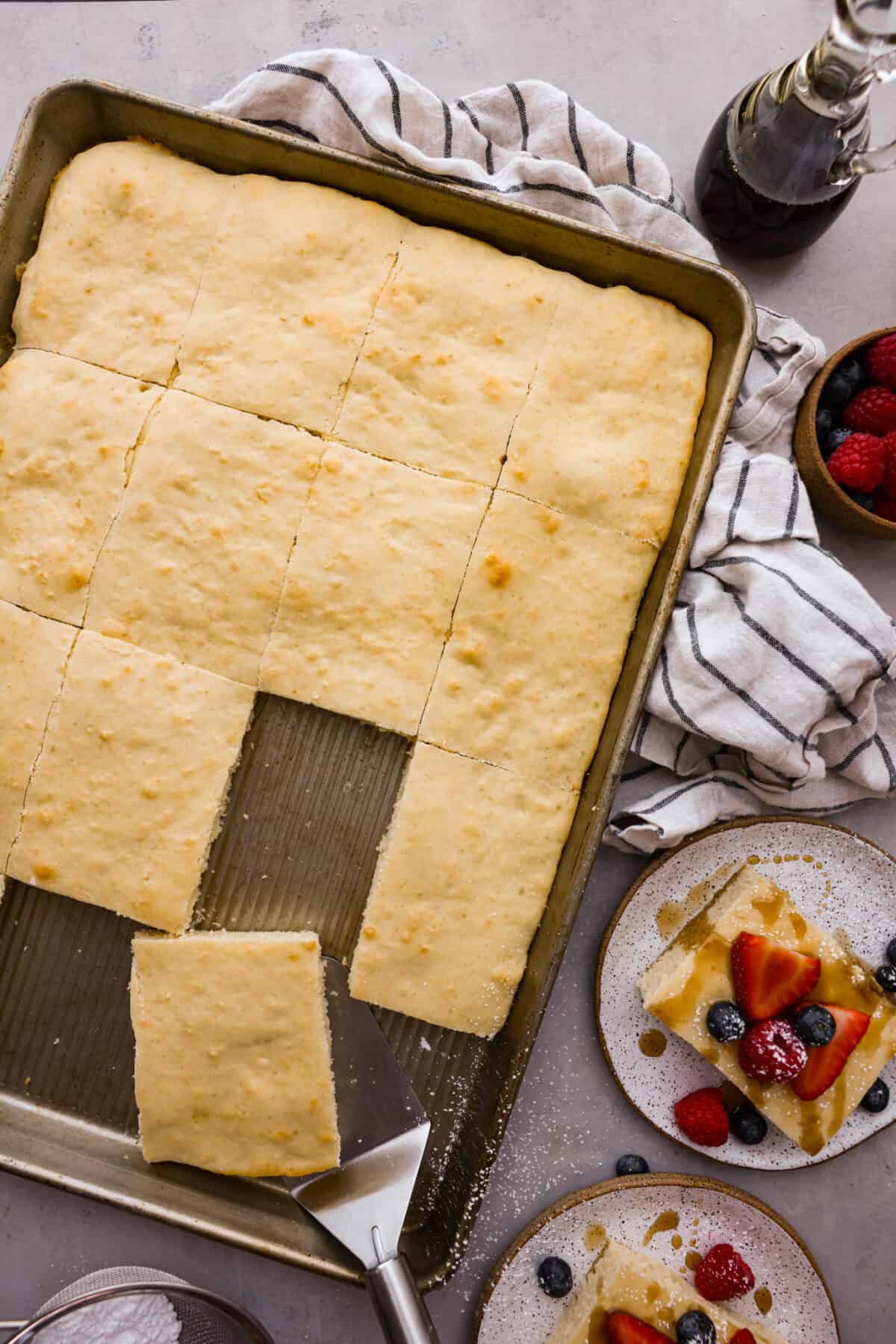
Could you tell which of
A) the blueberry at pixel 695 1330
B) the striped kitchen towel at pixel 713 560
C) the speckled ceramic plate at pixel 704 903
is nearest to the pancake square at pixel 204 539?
the striped kitchen towel at pixel 713 560

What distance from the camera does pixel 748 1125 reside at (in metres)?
2.98

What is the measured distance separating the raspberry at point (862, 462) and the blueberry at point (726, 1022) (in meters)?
1.57

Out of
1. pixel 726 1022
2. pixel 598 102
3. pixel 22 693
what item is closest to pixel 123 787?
pixel 22 693

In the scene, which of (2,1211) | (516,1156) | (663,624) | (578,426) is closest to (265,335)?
(578,426)

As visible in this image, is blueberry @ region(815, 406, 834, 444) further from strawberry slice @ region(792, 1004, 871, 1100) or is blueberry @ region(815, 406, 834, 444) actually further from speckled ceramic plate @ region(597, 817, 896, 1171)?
strawberry slice @ region(792, 1004, 871, 1100)

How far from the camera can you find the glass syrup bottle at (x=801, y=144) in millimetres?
2410

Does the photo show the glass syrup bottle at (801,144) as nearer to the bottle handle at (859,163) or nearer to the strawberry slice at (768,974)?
the bottle handle at (859,163)

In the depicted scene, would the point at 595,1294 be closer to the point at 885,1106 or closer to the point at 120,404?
the point at 885,1106

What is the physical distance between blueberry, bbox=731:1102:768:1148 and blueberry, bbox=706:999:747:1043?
0.34 m

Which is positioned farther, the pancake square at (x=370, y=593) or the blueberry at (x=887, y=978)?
the blueberry at (x=887, y=978)

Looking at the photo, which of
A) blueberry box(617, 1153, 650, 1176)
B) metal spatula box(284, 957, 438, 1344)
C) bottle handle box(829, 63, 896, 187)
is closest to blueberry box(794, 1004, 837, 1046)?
blueberry box(617, 1153, 650, 1176)

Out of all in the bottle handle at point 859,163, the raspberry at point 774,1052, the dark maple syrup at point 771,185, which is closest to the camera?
the bottle handle at point 859,163

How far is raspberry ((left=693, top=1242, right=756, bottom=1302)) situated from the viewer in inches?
114

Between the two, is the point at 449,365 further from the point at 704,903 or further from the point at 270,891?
the point at 704,903
